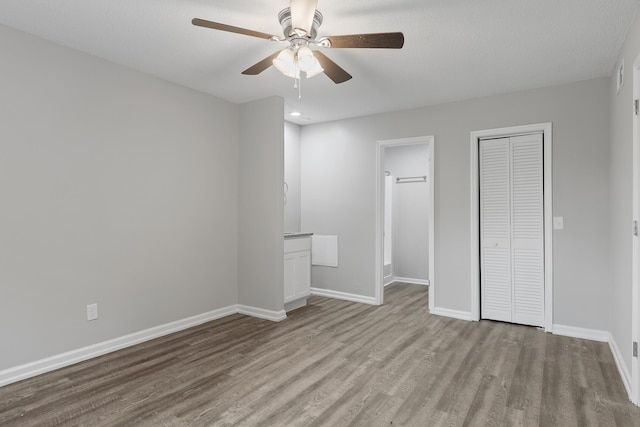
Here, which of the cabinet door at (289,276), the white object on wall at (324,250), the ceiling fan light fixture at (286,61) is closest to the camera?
the ceiling fan light fixture at (286,61)

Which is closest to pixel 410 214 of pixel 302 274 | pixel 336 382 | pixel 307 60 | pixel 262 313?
pixel 302 274

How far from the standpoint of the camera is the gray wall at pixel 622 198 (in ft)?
8.23

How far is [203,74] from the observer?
350 centimetres

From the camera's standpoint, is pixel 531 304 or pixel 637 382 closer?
pixel 637 382

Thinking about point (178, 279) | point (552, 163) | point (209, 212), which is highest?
point (552, 163)

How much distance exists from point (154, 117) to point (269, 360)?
8.29ft

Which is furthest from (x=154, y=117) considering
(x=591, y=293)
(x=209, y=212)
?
(x=591, y=293)

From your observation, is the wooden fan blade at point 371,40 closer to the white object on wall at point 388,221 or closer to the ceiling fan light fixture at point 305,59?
the ceiling fan light fixture at point 305,59

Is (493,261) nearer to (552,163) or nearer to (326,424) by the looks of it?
(552,163)

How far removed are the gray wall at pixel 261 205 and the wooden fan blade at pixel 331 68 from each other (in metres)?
1.67

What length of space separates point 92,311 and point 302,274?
233 centimetres

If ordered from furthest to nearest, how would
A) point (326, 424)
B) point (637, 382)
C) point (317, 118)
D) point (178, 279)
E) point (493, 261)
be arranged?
point (317, 118) → point (493, 261) → point (178, 279) → point (637, 382) → point (326, 424)

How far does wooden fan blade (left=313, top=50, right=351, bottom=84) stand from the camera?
239cm

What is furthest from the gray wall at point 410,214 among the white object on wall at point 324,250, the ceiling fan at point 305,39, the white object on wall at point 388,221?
the ceiling fan at point 305,39
